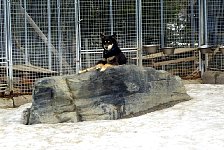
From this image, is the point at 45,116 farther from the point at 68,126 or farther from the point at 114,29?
the point at 114,29

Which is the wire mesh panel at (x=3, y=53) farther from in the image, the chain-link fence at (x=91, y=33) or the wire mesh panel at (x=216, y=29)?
the wire mesh panel at (x=216, y=29)

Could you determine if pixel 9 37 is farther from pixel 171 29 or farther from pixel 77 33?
pixel 171 29

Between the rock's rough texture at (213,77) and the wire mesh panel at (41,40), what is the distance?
3417 mm

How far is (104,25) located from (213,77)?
3.04 m

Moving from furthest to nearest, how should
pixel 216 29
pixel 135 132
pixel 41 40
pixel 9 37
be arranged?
pixel 216 29 < pixel 41 40 < pixel 9 37 < pixel 135 132

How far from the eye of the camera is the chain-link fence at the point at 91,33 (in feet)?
34.0

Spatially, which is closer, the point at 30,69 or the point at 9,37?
the point at 9,37

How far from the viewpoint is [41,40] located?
34.7ft

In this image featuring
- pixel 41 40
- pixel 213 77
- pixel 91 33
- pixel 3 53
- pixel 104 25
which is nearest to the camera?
pixel 3 53

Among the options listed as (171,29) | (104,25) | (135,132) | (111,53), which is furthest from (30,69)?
(135,132)

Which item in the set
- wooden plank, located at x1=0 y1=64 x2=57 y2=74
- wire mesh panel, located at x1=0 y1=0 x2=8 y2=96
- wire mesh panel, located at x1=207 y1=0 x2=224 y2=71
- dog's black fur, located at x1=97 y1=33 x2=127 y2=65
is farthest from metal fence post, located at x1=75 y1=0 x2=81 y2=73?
wire mesh panel, located at x1=207 y1=0 x2=224 y2=71

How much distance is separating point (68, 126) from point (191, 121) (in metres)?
1.98

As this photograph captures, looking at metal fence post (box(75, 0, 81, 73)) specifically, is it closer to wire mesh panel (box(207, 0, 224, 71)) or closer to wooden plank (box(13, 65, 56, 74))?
wooden plank (box(13, 65, 56, 74))

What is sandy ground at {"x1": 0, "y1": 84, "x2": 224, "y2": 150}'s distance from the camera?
5.77 m
